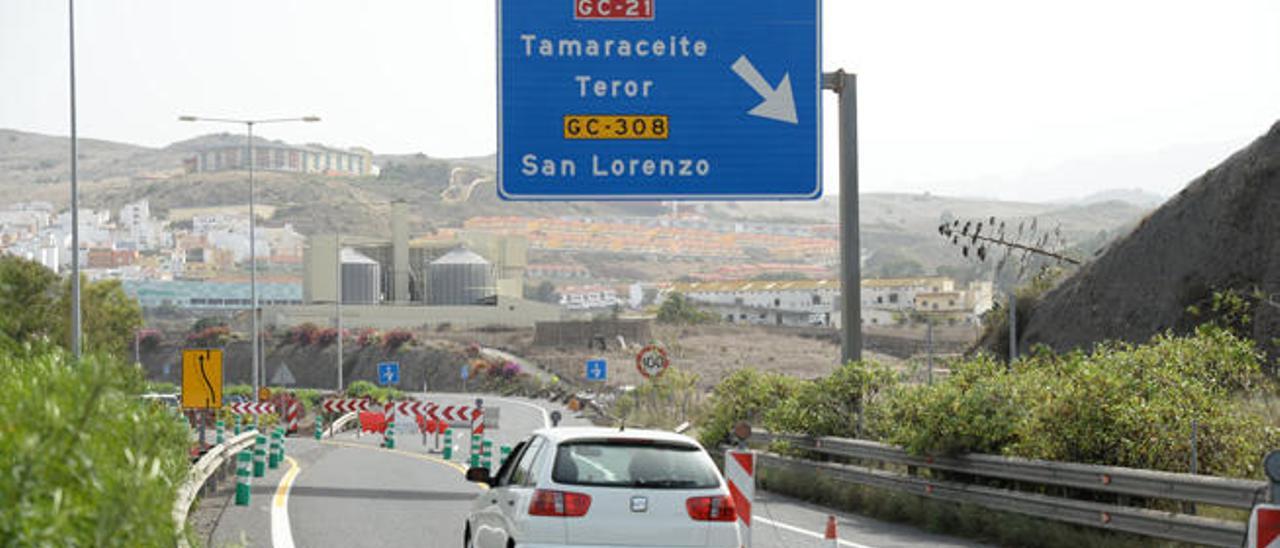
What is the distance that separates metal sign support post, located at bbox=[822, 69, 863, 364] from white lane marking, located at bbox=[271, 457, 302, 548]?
8012 millimetres

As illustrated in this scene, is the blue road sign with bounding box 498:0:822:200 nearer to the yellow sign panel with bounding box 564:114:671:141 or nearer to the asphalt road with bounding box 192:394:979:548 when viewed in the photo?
the yellow sign panel with bounding box 564:114:671:141

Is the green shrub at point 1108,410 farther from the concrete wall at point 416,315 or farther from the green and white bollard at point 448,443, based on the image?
the concrete wall at point 416,315

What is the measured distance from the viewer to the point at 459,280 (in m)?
151

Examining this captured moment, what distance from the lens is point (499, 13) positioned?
2111 centimetres

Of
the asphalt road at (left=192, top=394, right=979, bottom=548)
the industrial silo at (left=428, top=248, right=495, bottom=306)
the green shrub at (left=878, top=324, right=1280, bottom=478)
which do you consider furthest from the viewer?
the industrial silo at (left=428, top=248, right=495, bottom=306)

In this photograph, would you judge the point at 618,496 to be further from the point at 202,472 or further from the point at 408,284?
the point at 408,284

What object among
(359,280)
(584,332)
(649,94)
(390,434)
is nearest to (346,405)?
(390,434)

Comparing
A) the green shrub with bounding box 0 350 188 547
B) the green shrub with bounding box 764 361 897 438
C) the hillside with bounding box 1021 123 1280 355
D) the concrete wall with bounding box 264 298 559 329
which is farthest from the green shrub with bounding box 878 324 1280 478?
the concrete wall with bounding box 264 298 559 329

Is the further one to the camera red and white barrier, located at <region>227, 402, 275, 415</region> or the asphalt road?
red and white barrier, located at <region>227, 402, 275, 415</region>

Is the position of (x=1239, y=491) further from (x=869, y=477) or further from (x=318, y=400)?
(x=318, y=400)

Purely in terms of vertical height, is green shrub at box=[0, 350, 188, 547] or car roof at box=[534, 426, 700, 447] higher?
green shrub at box=[0, 350, 188, 547]

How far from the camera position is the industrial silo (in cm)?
15088

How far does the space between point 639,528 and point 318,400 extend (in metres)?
78.2

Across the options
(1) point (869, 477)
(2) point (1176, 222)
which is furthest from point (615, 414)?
(1) point (869, 477)
